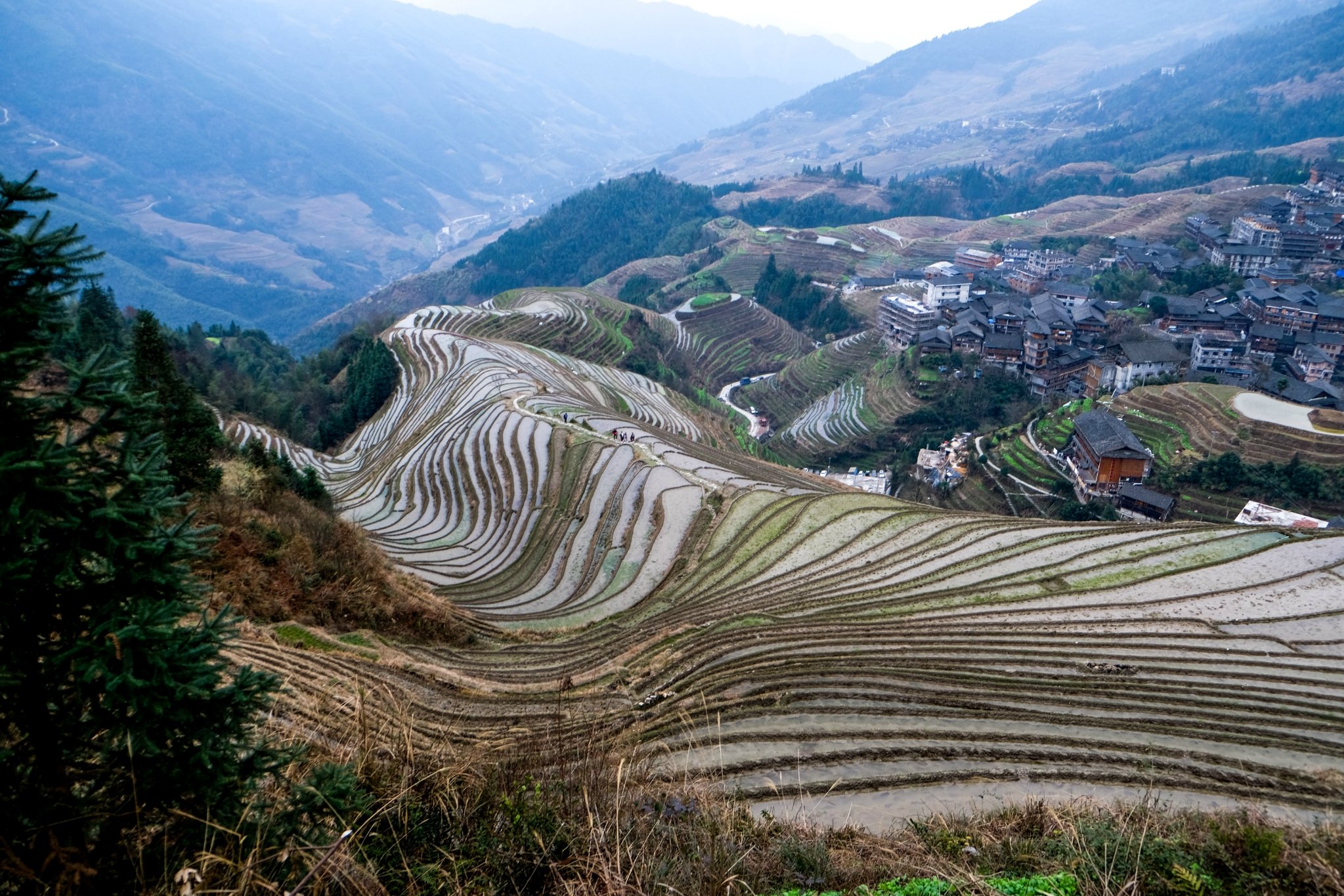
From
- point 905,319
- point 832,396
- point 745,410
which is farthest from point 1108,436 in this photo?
point 745,410

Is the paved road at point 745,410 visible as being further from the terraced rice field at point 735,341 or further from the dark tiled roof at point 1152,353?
the dark tiled roof at point 1152,353

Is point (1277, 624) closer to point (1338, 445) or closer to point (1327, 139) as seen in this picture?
point (1338, 445)

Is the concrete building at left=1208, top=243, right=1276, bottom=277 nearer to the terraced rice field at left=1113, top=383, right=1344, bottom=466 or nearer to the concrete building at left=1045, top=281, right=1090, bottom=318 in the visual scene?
the concrete building at left=1045, top=281, right=1090, bottom=318

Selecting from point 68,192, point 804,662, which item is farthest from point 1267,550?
point 68,192

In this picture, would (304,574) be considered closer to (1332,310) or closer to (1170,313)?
(1170,313)

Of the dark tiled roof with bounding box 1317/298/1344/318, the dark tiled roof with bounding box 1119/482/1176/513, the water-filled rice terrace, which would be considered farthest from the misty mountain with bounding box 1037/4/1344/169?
the water-filled rice terrace

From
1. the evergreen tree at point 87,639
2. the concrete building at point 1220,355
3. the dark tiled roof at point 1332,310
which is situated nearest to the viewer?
the evergreen tree at point 87,639

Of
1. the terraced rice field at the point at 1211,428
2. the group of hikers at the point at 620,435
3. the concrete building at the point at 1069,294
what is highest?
the concrete building at the point at 1069,294

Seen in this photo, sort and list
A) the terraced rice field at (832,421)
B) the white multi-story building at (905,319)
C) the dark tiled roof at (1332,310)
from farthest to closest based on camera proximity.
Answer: the white multi-story building at (905,319) < the terraced rice field at (832,421) < the dark tiled roof at (1332,310)

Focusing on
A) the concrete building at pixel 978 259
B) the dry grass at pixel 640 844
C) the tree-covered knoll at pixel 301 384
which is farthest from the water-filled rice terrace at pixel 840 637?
the concrete building at pixel 978 259
